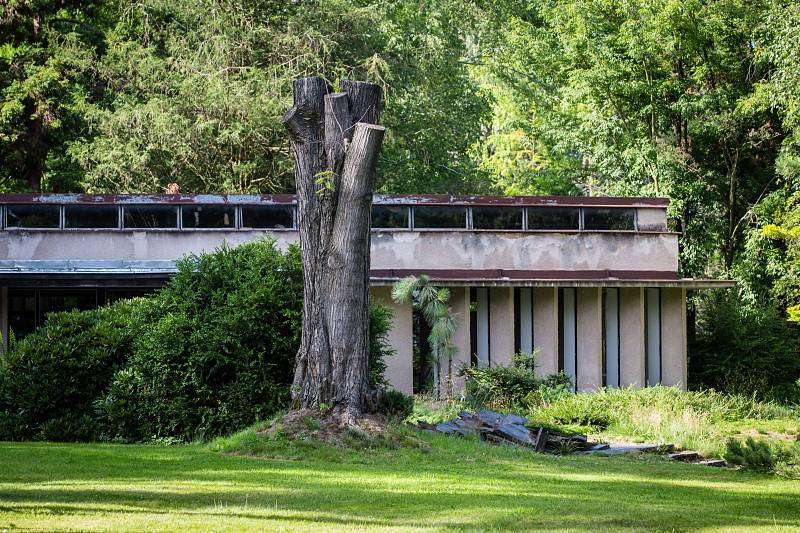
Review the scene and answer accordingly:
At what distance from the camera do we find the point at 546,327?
24828 millimetres

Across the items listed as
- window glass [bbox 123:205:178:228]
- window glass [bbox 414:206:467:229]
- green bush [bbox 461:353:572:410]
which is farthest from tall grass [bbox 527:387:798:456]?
window glass [bbox 123:205:178:228]

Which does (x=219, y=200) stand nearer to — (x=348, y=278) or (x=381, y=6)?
(x=348, y=278)

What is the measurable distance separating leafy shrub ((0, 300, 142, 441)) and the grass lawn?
61.3 inches

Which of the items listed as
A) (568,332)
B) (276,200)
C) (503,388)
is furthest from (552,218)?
(276,200)

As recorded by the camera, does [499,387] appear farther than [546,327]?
No

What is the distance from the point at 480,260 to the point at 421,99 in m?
12.2

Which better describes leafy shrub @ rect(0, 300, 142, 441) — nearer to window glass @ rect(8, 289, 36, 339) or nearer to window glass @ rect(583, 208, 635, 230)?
window glass @ rect(8, 289, 36, 339)

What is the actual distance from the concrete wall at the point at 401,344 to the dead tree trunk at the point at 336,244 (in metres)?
9.12

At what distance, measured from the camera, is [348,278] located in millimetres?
14531

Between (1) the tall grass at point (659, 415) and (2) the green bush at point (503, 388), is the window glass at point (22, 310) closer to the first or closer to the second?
(2) the green bush at point (503, 388)

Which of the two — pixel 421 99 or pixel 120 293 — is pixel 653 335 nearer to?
pixel 120 293

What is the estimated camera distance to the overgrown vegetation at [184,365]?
16.3m

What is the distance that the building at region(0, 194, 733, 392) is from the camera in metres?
24.0

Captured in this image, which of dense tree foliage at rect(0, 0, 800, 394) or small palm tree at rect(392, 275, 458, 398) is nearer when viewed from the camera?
small palm tree at rect(392, 275, 458, 398)
